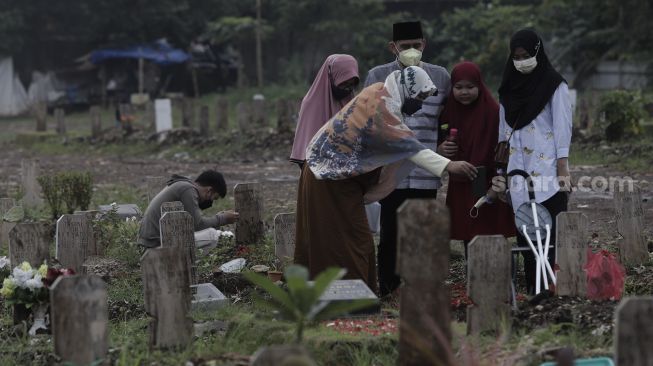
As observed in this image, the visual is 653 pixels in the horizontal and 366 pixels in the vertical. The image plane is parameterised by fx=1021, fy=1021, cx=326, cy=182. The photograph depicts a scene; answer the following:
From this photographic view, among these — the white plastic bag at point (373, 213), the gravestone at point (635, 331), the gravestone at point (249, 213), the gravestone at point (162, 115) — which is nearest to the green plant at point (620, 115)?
the white plastic bag at point (373, 213)

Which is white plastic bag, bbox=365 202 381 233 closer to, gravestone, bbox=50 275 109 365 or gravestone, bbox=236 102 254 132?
gravestone, bbox=50 275 109 365

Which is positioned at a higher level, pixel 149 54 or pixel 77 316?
pixel 149 54

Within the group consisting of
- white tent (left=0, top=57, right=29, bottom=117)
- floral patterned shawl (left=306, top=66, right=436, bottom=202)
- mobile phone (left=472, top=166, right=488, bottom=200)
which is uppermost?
white tent (left=0, top=57, right=29, bottom=117)

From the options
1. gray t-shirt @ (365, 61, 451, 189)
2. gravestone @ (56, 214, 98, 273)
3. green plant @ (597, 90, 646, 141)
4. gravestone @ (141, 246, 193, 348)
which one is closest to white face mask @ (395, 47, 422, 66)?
gray t-shirt @ (365, 61, 451, 189)

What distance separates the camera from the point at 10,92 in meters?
34.9

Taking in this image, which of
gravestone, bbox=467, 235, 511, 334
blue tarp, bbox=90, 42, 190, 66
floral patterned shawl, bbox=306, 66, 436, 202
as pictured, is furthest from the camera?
blue tarp, bbox=90, 42, 190, 66

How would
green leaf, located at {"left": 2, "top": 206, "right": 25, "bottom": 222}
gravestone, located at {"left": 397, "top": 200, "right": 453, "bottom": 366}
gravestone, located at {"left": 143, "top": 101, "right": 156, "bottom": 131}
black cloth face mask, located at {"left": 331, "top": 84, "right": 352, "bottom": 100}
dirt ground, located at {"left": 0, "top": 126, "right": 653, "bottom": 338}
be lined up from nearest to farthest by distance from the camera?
gravestone, located at {"left": 397, "top": 200, "right": 453, "bottom": 366}, dirt ground, located at {"left": 0, "top": 126, "right": 653, "bottom": 338}, black cloth face mask, located at {"left": 331, "top": 84, "right": 352, "bottom": 100}, green leaf, located at {"left": 2, "top": 206, "right": 25, "bottom": 222}, gravestone, located at {"left": 143, "top": 101, "right": 156, "bottom": 131}

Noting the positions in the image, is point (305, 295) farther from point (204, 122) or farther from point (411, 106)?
point (204, 122)

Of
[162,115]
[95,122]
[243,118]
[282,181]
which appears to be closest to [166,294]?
[282,181]

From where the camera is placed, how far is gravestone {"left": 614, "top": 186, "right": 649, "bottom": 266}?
714 cm

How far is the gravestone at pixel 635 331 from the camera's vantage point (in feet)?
11.9

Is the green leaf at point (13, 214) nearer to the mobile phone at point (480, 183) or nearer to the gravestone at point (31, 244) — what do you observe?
the gravestone at point (31, 244)

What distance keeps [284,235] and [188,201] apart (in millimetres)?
927

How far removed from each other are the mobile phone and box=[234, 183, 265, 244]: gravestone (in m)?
2.25
